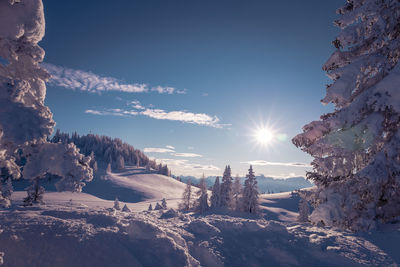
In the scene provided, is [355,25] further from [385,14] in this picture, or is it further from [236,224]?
[236,224]

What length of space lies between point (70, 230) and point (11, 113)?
165 inches

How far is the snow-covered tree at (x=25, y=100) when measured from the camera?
6793 mm

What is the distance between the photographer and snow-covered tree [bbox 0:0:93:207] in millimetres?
6793

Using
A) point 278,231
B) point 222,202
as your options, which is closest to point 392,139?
point 278,231

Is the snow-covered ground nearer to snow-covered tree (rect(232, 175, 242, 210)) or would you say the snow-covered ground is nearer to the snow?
the snow

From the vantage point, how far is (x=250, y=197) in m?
45.6

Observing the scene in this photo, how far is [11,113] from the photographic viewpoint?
671cm

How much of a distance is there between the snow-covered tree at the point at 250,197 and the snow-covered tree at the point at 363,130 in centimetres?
3978

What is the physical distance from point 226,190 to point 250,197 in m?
7.02

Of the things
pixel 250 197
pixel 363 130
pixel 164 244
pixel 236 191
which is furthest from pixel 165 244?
pixel 236 191

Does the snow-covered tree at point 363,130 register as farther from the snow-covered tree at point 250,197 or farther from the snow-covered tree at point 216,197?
the snow-covered tree at point 216,197

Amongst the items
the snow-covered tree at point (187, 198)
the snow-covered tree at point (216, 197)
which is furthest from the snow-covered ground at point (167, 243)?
the snow-covered tree at point (187, 198)

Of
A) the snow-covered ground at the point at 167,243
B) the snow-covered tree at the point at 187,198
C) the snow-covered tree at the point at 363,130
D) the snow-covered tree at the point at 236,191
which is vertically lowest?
the snow-covered tree at the point at 187,198

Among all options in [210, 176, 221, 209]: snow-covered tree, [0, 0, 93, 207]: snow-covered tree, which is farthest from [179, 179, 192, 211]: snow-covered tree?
[0, 0, 93, 207]: snow-covered tree
